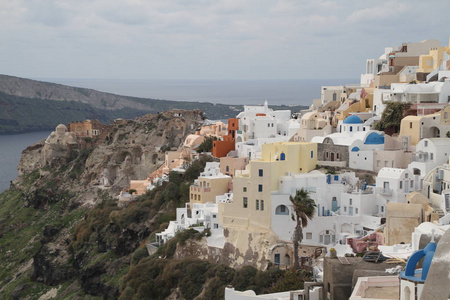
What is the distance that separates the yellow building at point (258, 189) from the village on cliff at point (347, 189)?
4 cm

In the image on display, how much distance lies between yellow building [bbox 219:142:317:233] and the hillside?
405 feet

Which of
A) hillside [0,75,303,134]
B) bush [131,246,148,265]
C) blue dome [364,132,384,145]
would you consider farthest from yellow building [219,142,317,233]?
hillside [0,75,303,134]

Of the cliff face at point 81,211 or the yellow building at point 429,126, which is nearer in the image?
the yellow building at point 429,126

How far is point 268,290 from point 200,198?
11.2m

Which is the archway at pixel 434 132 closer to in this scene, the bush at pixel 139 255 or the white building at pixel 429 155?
the white building at pixel 429 155

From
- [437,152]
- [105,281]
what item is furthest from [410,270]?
[105,281]

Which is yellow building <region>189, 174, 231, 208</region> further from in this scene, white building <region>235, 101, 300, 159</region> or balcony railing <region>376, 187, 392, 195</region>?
balcony railing <region>376, 187, 392, 195</region>

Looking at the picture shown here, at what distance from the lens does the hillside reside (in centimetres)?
16475

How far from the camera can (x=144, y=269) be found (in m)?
34.4

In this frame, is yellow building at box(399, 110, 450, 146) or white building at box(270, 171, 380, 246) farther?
yellow building at box(399, 110, 450, 146)

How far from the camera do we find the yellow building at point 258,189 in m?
30.3

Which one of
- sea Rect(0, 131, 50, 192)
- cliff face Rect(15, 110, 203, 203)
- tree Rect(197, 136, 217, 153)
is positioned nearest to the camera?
tree Rect(197, 136, 217, 153)

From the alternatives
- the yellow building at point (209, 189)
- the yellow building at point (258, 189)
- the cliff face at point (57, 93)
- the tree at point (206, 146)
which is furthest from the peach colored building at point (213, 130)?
the cliff face at point (57, 93)

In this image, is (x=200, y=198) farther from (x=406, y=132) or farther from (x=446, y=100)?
(x=446, y=100)
